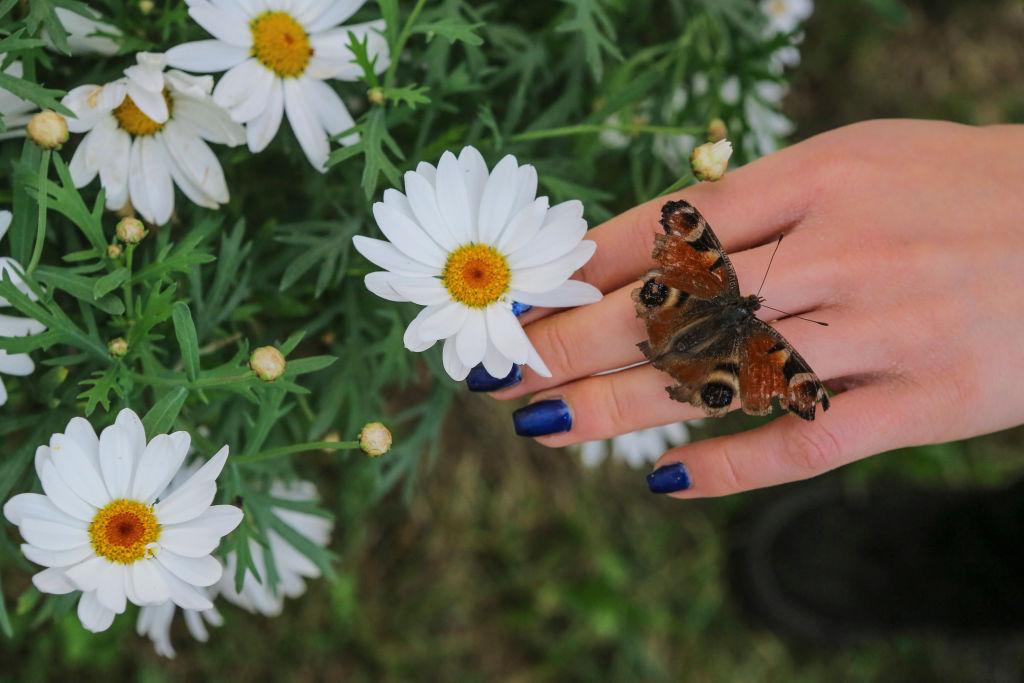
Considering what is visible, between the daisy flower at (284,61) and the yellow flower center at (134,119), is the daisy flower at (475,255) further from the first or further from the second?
the yellow flower center at (134,119)

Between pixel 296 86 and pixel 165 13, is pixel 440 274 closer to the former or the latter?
pixel 296 86

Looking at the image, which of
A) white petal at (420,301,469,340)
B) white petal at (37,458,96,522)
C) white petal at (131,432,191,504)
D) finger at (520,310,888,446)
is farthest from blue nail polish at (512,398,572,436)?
white petal at (37,458,96,522)

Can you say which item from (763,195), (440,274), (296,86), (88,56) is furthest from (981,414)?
(88,56)

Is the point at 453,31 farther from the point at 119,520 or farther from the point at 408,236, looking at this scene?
the point at 119,520

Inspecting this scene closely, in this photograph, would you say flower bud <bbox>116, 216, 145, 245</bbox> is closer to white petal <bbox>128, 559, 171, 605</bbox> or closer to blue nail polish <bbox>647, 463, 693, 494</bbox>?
white petal <bbox>128, 559, 171, 605</bbox>

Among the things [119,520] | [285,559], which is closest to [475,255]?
[119,520]
